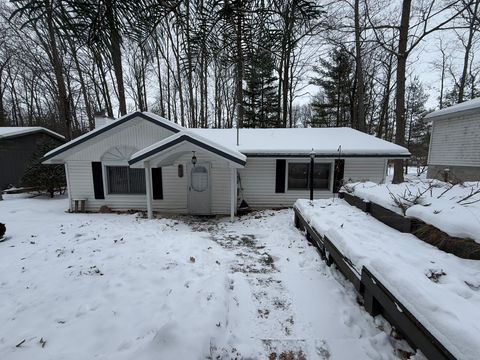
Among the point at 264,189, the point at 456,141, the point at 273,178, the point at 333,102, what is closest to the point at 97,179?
the point at 264,189

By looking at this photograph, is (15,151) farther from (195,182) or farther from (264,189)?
(264,189)

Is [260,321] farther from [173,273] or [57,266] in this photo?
[57,266]

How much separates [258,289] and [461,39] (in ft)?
73.5

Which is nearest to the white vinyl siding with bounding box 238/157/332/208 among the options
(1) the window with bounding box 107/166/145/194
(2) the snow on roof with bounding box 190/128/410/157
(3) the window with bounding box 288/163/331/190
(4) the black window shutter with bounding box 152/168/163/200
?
(3) the window with bounding box 288/163/331/190

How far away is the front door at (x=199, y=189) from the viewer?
8.74 m

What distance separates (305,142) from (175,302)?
8.08 meters

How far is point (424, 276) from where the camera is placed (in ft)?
7.50

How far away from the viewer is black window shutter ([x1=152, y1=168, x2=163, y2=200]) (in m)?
8.90

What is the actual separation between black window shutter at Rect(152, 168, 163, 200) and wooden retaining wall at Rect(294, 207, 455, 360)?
681 centimetres

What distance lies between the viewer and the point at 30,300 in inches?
126

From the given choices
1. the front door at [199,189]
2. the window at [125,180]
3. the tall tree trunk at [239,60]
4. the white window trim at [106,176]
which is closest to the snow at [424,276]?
the tall tree trunk at [239,60]

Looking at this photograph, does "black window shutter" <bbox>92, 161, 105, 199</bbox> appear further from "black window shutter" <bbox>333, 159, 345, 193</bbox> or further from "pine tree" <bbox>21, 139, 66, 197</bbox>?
"black window shutter" <bbox>333, 159, 345, 193</bbox>

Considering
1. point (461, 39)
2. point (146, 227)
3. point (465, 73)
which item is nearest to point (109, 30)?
point (146, 227)

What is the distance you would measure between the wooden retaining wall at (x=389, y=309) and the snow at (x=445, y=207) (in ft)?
4.11
